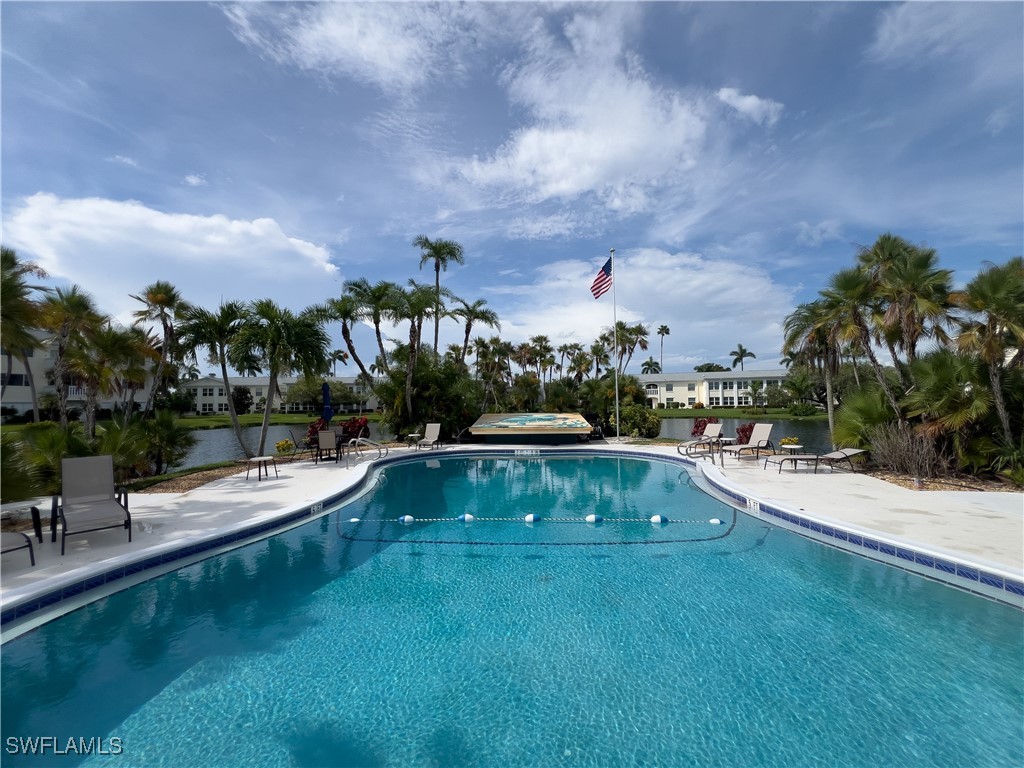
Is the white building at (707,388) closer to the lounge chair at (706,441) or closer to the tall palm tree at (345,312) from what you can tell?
the lounge chair at (706,441)

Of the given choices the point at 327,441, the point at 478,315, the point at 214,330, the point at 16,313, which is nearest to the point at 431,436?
the point at 327,441

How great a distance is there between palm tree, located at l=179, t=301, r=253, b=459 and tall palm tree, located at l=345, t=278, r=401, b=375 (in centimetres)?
567

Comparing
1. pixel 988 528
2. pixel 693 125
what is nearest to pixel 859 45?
pixel 693 125

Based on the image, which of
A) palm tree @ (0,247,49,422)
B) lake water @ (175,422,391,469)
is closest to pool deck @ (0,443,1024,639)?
palm tree @ (0,247,49,422)

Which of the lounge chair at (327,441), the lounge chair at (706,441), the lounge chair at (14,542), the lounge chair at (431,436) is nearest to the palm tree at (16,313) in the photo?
the lounge chair at (14,542)

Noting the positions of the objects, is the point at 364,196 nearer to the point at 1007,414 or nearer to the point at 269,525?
the point at 269,525

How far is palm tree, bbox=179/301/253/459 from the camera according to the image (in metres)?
13.4

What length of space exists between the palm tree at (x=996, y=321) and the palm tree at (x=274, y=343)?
53.5ft

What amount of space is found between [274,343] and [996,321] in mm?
17475

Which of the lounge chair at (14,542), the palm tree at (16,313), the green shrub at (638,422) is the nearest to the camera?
the lounge chair at (14,542)

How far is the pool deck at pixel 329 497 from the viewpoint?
16.0 ft

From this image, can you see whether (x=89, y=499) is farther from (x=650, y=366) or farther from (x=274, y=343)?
(x=650, y=366)

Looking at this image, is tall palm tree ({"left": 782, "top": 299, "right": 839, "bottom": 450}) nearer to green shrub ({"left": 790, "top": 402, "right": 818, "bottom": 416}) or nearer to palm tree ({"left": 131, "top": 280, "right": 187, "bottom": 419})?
palm tree ({"left": 131, "top": 280, "right": 187, "bottom": 419})

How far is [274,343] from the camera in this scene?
Result: 13695 mm
